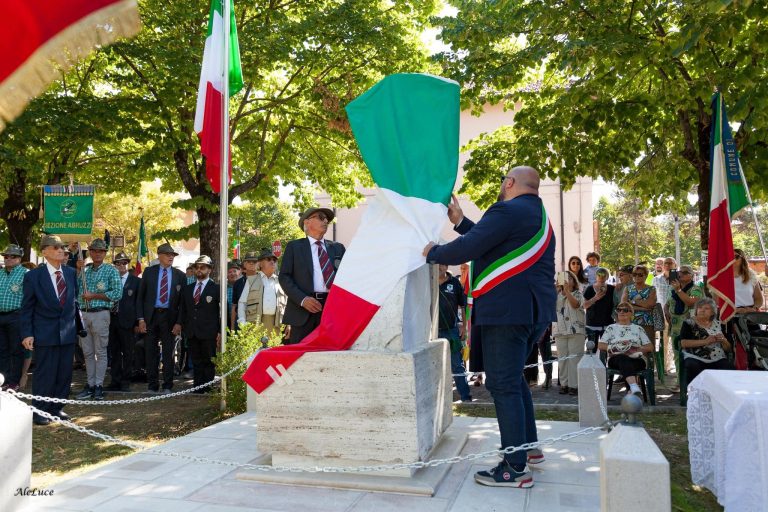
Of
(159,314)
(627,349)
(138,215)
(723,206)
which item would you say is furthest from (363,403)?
(138,215)

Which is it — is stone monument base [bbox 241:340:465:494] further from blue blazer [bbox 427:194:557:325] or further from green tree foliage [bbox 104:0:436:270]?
green tree foliage [bbox 104:0:436:270]

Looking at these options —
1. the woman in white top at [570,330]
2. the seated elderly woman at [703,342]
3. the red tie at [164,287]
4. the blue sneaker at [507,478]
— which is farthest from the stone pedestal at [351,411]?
the red tie at [164,287]

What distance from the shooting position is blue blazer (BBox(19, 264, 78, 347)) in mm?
7348

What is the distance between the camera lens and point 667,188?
12969 millimetres

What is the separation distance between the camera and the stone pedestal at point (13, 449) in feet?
9.66

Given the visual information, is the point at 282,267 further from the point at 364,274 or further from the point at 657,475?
the point at 657,475

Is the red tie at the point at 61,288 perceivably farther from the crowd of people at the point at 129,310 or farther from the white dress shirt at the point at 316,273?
the white dress shirt at the point at 316,273

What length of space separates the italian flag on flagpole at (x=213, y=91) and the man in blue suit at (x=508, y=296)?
4.72 meters

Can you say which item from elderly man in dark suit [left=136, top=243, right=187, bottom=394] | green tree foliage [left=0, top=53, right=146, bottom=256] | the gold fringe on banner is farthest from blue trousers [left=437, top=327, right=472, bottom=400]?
green tree foliage [left=0, top=53, right=146, bottom=256]

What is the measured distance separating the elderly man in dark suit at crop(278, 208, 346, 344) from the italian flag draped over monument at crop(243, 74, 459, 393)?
144 centimetres

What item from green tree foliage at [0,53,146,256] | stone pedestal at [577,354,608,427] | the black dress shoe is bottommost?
the black dress shoe

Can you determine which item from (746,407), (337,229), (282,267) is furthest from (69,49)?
(337,229)

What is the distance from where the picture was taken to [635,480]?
2455 mm

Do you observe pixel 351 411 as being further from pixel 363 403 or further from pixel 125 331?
pixel 125 331
